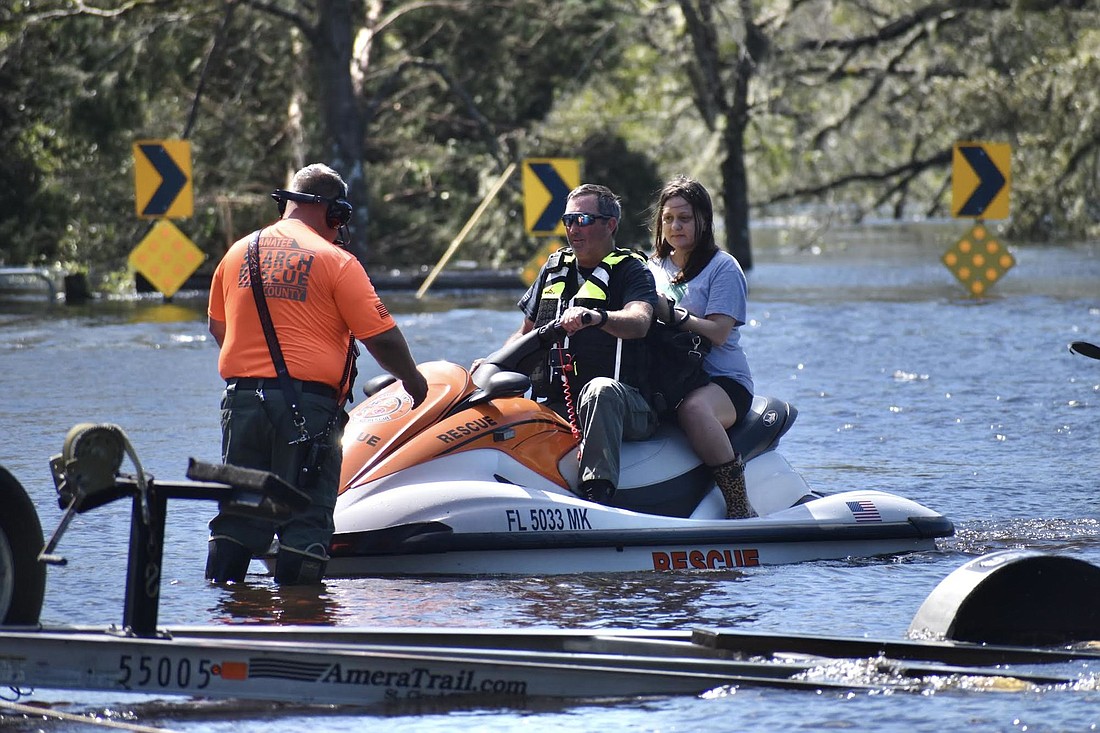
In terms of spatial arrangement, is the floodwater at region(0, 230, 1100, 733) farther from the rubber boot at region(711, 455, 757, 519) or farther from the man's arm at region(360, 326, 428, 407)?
the man's arm at region(360, 326, 428, 407)

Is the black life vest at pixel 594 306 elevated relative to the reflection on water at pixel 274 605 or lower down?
elevated

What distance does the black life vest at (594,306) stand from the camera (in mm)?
7711

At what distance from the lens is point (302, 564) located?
6844 mm

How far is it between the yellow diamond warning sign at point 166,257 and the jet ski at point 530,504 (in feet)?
47.2

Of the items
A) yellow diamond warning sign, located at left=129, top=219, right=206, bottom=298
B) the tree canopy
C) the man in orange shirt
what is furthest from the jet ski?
the tree canopy

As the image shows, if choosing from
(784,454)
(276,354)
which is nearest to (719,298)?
(276,354)

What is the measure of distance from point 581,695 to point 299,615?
5.12ft

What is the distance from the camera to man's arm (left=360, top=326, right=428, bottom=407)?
6809 mm

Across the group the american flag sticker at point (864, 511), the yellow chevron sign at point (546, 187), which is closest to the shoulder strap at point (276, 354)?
the american flag sticker at point (864, 511)

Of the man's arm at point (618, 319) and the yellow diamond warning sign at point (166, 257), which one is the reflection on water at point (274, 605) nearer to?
the man's arm at point (618, 319)

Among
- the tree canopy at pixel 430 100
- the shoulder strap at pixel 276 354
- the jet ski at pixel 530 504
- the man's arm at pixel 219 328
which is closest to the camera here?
the shoulder strap at pixel 276 354

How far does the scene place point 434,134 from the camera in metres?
30.0

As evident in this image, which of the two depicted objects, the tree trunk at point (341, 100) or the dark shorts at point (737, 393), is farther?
the tree trunk at point (341, 100)

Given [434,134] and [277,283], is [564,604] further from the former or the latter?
[434,134]
